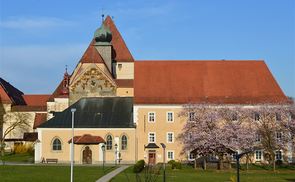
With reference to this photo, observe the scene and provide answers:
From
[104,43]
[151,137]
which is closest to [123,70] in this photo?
[104,43]

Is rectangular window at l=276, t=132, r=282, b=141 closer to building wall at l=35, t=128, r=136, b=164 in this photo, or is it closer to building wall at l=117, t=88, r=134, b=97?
building wall at l=35, t=128, r=136, b=164

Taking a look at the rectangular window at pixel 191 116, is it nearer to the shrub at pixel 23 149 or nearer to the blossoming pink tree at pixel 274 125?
the blossoming pink tree at pixel 274 125

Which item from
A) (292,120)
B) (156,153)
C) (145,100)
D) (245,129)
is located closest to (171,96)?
(145,100)

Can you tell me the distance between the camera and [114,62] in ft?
264

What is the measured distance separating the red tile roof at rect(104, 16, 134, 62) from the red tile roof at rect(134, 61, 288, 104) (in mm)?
15926

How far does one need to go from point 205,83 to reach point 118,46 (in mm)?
24565

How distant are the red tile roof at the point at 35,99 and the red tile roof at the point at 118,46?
32.3 meters

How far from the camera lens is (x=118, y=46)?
83.1 m

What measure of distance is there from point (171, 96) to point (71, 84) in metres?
16.4

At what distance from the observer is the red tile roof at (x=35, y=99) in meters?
112

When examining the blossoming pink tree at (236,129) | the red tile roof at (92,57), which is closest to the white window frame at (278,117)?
the blossoming pink tree at (236,129)

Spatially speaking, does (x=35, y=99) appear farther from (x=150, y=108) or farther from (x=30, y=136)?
(x=150, y=108)

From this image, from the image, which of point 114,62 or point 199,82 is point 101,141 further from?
point 114,62

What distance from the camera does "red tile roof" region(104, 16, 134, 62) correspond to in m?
81.2
